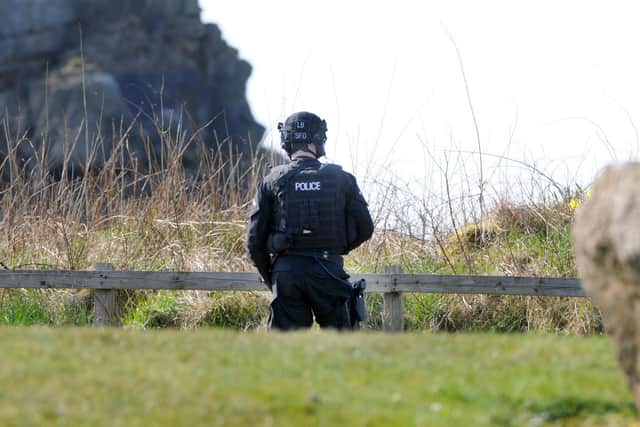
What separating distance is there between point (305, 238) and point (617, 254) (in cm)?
363

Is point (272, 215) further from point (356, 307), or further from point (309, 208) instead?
point (356, 307)

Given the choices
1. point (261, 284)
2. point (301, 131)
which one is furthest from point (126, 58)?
point (301, 131)

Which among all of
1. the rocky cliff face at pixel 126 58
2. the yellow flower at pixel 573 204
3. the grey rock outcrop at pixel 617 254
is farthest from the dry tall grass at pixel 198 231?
the rocky cliff face at pixel 126 58

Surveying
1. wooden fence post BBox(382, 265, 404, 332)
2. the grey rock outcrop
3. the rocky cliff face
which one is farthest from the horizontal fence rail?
the rocky cliff face

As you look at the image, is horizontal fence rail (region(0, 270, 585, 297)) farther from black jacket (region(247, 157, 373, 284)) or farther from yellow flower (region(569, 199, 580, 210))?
black jacket (region(247, 157, 373, 284))

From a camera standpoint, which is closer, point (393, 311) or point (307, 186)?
point (307, 186)

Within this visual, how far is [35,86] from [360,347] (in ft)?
229

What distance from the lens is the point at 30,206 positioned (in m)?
12.8

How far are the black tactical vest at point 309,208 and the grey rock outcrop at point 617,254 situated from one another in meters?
3.19

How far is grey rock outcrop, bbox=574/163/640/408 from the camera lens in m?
4.66

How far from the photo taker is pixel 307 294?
8.17 metres

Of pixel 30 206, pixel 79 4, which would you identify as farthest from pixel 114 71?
pixel 30 206

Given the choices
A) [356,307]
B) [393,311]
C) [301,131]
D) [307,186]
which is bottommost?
[393,311]

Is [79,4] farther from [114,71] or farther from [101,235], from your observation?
[101,235]
